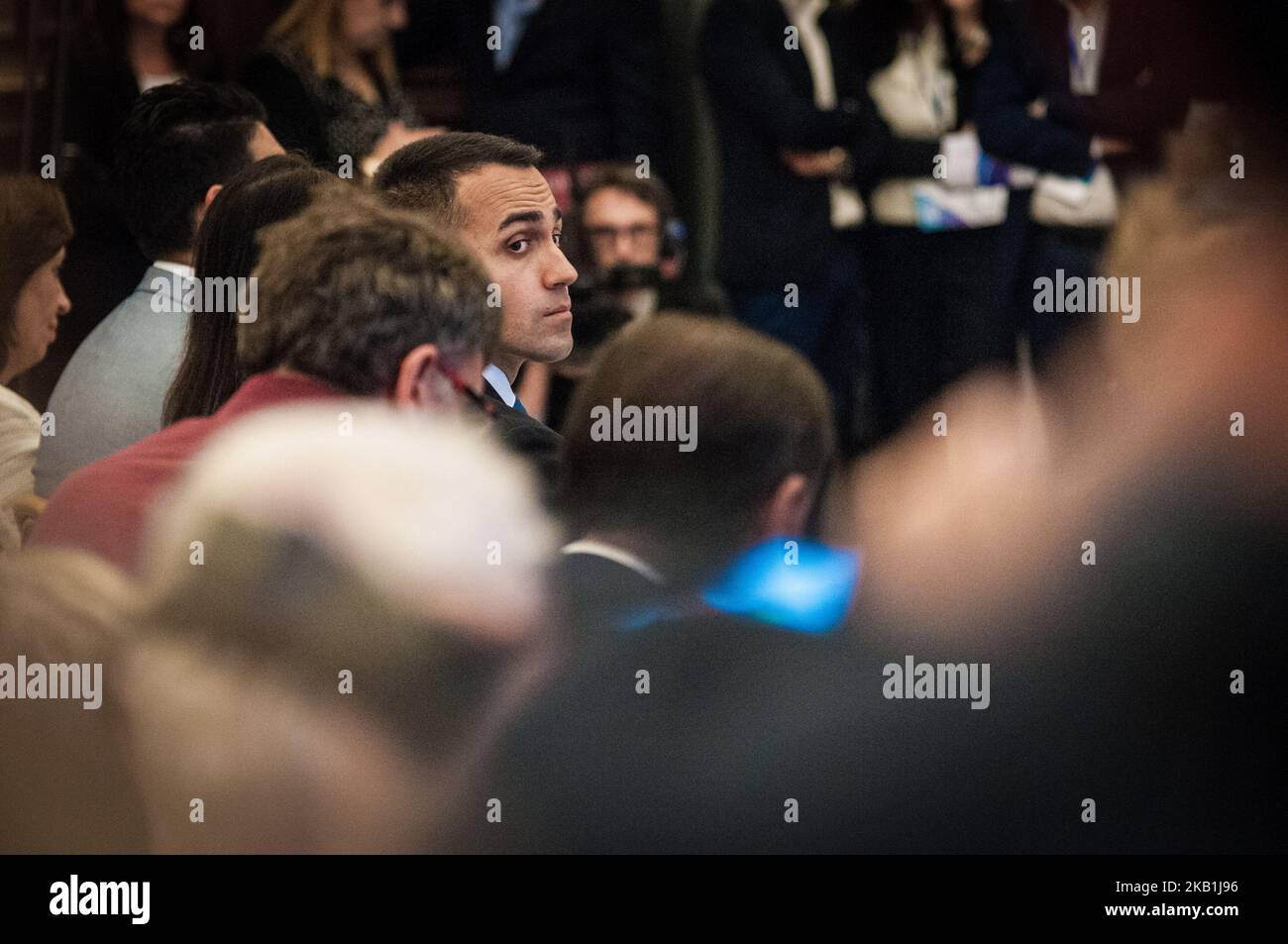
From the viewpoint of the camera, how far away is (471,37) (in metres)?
3.74

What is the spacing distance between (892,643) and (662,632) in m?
0.43

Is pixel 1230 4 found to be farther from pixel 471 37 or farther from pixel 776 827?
pixel 776 827

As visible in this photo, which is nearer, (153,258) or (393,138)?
(153,258)

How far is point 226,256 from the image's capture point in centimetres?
249

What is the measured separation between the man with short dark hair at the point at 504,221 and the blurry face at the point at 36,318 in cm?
62

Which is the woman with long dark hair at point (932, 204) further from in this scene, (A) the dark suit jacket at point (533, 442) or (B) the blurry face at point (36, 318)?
(B) the blurry face at point (36, 318)

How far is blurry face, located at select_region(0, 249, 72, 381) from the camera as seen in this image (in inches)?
113

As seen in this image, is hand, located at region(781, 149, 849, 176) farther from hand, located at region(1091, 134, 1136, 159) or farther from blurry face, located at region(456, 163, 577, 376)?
blurry face, located at region(456, 163, 577, 376)

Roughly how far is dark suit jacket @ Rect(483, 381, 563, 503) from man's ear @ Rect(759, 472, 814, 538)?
10.2 inches

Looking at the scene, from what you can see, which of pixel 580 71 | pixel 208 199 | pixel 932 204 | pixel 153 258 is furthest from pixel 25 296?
pixel 932 204

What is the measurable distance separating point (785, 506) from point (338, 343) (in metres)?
0.53

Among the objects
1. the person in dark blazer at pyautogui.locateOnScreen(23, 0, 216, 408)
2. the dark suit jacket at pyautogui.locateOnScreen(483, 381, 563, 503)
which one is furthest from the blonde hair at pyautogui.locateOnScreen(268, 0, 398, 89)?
the dark suit jacket at pyautogui.locateOnScreen(483, 381, 563, 503)

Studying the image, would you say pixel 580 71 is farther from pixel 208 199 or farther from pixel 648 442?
pixel 648 442
